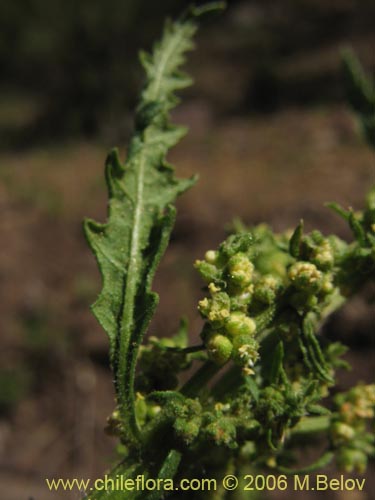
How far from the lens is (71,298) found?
27.3 ft

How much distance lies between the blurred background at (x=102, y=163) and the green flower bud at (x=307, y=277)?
1.80 feet

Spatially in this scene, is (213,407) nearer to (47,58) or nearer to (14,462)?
(14,462)

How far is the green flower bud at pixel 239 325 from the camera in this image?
1336 mm

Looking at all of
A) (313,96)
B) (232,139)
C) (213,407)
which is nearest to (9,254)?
(232,139)

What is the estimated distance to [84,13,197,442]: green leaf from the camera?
142cm

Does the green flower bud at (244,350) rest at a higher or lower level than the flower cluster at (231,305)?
lower

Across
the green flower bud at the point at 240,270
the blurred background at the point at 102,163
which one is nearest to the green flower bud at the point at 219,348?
the green flower bud at the point at 240,270

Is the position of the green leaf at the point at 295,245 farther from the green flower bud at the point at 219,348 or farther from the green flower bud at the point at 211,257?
the green flower bud at the point at 219,348

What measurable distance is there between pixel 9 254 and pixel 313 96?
964 cm

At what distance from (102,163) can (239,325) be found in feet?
42.8

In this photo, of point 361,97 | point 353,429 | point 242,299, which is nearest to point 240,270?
point 242,299

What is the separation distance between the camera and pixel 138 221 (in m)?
1.61

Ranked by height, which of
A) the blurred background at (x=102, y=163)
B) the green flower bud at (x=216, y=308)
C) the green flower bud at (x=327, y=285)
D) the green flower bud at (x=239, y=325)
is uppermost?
the blurred background at (x=102, y=163)

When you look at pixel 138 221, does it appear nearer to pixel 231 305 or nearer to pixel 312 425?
pixel 231 305
